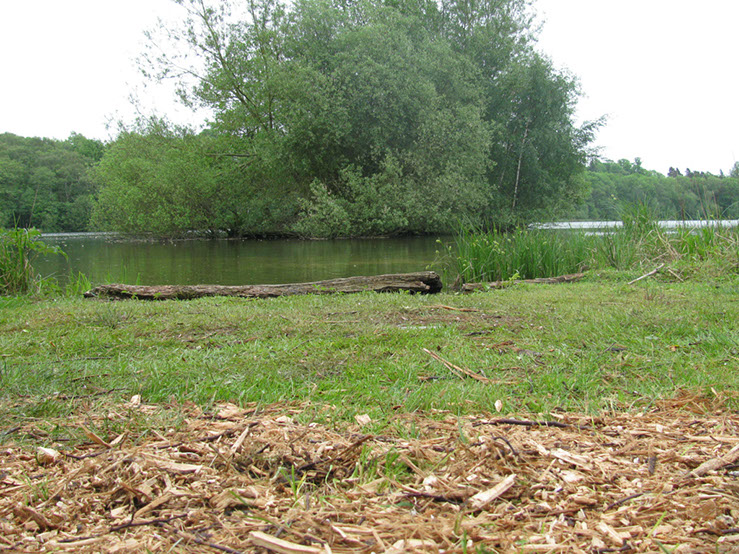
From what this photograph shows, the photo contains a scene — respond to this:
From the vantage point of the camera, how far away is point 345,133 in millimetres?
24828

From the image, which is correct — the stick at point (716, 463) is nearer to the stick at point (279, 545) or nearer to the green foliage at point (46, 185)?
the stick at point (279, 545)

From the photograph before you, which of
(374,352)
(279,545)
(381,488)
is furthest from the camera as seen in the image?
(374,352)

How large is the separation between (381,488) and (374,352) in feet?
7.15

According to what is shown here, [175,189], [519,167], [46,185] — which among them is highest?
[46,185]

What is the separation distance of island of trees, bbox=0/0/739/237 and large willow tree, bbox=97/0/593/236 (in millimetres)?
79

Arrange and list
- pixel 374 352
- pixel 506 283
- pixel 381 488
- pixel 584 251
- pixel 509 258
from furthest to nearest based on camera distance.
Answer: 1. pixel 584 251
2. pixel 509 258
3. pixel 506 283
4. pixel 374 352
5. pixel 381 488

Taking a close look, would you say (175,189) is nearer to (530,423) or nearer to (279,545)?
(530,423)

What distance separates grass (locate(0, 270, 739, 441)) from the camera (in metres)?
2.56

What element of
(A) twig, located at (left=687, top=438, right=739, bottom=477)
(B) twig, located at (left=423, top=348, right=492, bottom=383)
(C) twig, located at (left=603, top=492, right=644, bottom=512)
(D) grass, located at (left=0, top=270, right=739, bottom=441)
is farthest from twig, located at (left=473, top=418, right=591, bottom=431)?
(B) twig, located at (left=423, top=348, right=492, bottom=383)

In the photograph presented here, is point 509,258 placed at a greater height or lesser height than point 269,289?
greater

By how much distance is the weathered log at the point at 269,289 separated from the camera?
725cm

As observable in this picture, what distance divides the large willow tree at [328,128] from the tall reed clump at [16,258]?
16.6 m

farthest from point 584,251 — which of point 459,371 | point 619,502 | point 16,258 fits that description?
point 16,258

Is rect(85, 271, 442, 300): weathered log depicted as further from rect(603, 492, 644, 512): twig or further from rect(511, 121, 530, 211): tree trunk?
rect(511, 121, 530, 211): tree trunk
